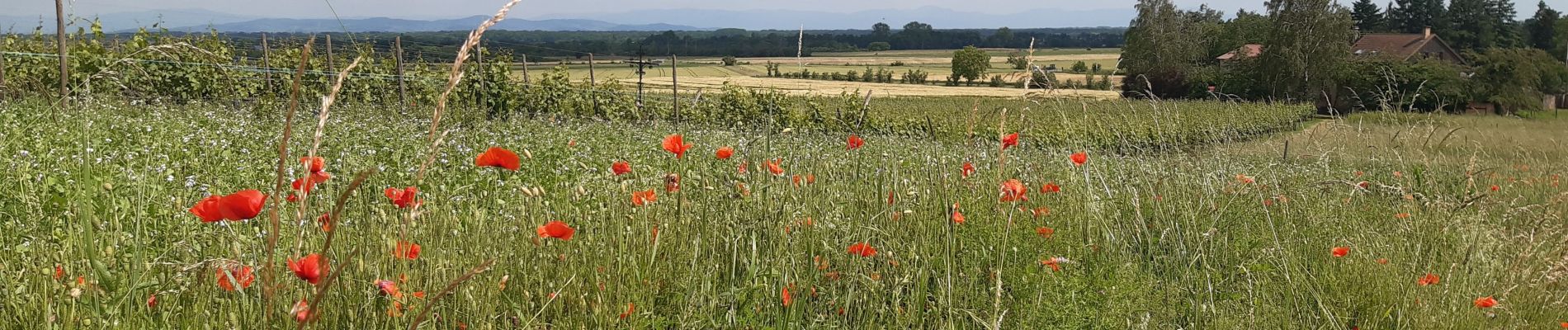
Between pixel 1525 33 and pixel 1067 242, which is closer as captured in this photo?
pixel 1067 242

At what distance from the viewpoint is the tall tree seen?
7700 cm

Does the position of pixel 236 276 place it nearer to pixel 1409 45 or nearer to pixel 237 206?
pixel 237 206

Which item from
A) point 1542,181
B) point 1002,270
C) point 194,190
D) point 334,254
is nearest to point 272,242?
point 334,254

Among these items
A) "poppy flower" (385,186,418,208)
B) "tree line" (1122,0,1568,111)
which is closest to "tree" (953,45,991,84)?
"tree line" (1122,0,1568,111)

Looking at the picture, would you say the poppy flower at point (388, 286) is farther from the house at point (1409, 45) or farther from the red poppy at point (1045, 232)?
the house at point (1409, 45)

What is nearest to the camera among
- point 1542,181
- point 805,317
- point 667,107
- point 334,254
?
point 334,254

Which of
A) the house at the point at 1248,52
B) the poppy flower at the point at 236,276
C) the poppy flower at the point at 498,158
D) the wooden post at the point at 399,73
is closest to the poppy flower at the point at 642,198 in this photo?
the poppy flower at the point at 498,158

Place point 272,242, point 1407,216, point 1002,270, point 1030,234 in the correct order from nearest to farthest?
point 272,242 < point 1002,270 < point 1030,234 < point 1407,216

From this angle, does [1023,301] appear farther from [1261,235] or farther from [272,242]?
[272,242]

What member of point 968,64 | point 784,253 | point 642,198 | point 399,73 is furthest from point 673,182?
point 968,64

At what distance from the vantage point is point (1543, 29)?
258 feet

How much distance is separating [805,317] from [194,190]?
7.80 feet

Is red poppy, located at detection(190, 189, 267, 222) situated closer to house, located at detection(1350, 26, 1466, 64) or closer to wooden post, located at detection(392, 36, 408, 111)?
wooden post, located at detection(392, 36, 408, 111)

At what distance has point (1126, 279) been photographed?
242 cm
